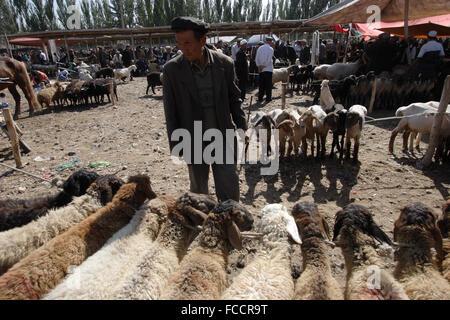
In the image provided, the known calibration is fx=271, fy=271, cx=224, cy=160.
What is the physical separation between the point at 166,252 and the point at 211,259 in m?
0.49

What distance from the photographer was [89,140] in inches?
325

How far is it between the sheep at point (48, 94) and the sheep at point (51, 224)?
10929 mm

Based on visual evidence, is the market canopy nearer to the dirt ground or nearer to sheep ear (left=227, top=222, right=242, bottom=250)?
the dirt ground

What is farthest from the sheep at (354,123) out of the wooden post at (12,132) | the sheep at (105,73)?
the sheep at (105,73)

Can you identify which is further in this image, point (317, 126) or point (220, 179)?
point (317, 126)

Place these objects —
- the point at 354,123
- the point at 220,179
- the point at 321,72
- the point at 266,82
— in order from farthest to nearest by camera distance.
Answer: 1. the point at 321,72
2. the point at 266,82
3. the point at 354,123
4. the point at 220,179

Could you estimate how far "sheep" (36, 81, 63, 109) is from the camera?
1222 cm

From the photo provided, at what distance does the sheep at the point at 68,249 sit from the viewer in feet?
7.00

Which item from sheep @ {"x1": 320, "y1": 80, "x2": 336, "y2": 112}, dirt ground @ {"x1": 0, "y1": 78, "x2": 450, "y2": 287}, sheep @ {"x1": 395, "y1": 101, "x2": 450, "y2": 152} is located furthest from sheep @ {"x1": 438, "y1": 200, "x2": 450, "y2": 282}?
sheep @ {"x1": 320, "y1": 80, "x2": 336, "y2": 112}

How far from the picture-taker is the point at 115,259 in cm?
Answer: 256

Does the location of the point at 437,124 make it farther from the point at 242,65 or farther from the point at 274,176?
the point at 242,65

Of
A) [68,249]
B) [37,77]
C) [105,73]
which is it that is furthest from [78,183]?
[105,73]
